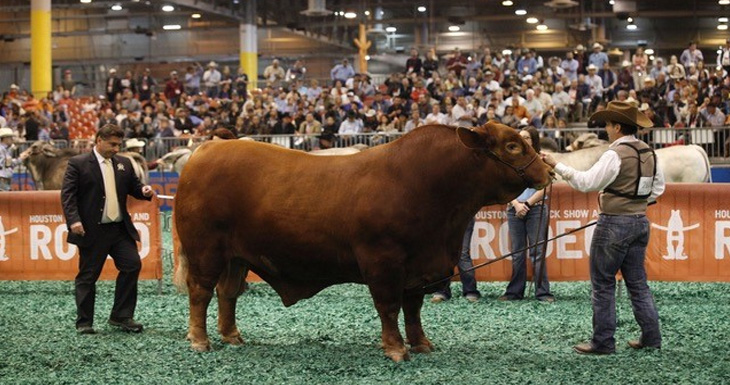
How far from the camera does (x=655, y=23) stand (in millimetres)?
43594

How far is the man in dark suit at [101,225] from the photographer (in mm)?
9766

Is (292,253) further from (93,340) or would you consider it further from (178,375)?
(93,340)

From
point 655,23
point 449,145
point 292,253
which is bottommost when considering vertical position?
point 292,253

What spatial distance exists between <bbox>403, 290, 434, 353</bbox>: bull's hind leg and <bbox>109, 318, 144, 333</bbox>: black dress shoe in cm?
271

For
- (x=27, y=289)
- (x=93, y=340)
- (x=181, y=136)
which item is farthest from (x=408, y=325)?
(x=181, y=136)

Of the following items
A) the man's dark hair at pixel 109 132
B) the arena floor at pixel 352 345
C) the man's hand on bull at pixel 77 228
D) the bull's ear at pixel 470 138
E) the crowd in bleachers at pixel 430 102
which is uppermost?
the crowd in bleachers at pixel 430 102

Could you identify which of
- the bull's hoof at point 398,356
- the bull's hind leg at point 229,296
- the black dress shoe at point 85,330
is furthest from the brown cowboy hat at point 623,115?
the black dress shoe at point 85,330

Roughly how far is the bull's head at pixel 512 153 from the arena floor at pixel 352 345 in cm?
143

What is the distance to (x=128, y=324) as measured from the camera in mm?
9836

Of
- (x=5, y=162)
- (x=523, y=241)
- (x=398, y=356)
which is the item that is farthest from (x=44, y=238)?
(x=5, y=162)

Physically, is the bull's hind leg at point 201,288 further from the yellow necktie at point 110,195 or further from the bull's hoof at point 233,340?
the yellow necktie at point 110,195

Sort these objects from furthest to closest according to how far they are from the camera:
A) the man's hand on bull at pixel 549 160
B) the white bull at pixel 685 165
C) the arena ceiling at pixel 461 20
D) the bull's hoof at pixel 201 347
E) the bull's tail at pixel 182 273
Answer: the arena ceiling at pixel 461 20 → the white bull at pixel 685 165 → the bull's tail at pixel 182 273 → the bull's hoof at pixel 201 347 → the man's hand on bull at pixel 549 160

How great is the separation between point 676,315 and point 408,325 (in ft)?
10.9

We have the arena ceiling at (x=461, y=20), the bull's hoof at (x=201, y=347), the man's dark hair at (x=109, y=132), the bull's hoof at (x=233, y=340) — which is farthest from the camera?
the arena ceiling at (x=461, y=20)
